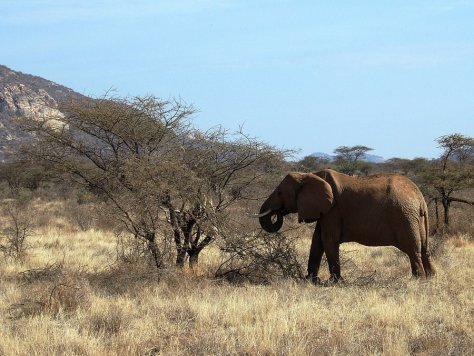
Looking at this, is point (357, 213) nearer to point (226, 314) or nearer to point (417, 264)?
point (417, 264)

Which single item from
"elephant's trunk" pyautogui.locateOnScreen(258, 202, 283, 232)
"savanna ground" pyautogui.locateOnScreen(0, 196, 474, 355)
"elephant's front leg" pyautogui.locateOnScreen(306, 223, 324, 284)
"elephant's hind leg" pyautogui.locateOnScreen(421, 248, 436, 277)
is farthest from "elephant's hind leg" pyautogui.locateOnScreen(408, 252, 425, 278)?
"elephant's trunk" pyautogui.locateOnScreen(258, 202, 283, 232)

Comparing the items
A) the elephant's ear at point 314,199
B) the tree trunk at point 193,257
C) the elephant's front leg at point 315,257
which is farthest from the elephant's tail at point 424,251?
the tree trunk at point 193,257

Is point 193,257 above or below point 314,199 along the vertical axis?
below

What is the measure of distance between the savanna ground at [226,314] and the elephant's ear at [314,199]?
1180mm

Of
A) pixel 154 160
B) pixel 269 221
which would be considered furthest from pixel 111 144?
pixel 269 221

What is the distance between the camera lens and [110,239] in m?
18.5

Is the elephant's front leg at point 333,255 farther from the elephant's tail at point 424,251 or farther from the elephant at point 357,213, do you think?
the elephant's tail at point 424,251

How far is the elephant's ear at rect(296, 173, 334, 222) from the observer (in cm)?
1072

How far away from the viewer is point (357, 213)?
10.8 m

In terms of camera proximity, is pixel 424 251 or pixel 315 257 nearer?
pixel 424 251

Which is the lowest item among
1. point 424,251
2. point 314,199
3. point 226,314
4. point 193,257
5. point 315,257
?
point 226,314

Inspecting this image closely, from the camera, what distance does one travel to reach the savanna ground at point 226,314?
6289 millimetres

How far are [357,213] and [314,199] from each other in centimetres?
75

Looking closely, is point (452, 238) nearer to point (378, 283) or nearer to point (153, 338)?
point (378, 283)
